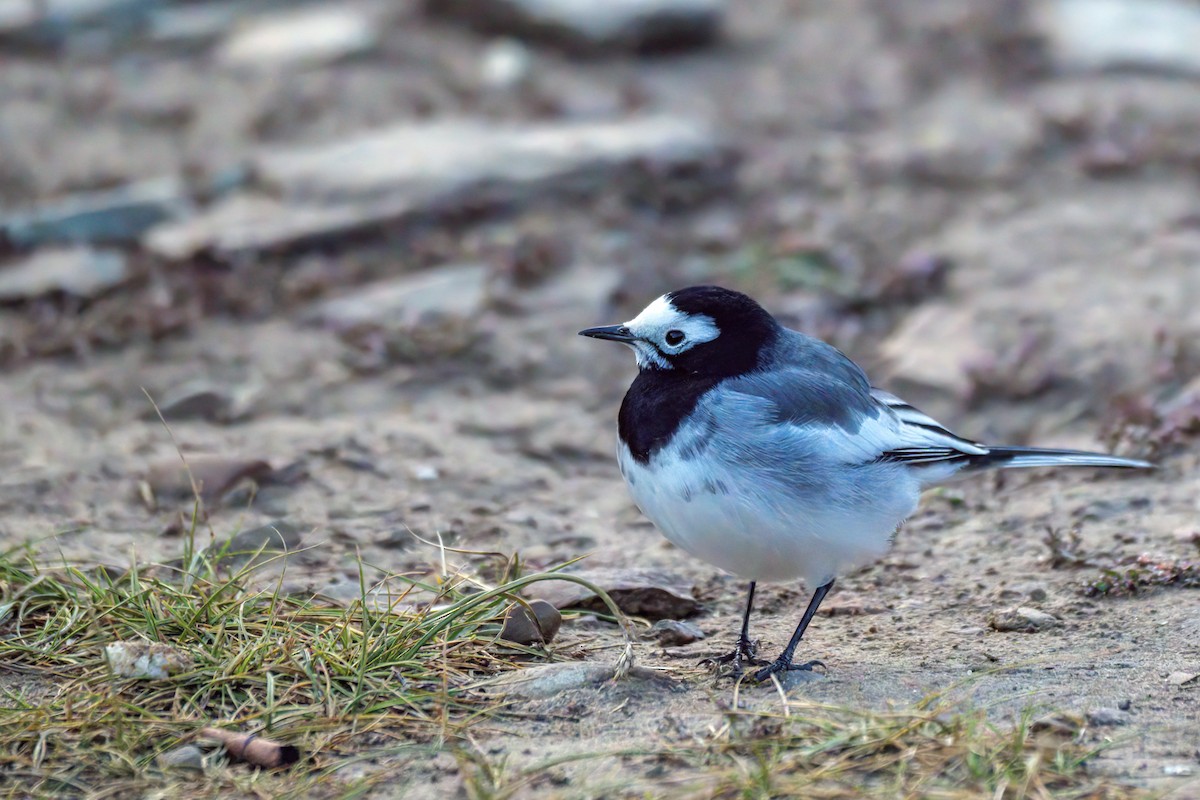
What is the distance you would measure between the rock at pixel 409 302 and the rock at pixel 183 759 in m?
3.77

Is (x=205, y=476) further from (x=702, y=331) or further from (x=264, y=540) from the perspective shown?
(x=702, y=331)

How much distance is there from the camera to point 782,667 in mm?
4156

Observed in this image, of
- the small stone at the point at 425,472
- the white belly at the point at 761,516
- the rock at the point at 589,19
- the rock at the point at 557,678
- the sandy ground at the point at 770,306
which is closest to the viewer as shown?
the rock at the point at 557,678

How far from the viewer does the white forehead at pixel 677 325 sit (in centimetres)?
445

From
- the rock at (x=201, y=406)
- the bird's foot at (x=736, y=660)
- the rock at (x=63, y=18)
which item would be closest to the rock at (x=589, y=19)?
the rock at (x=63, y=18)

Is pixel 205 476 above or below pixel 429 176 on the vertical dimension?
below

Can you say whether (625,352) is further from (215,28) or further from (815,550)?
(215,28)

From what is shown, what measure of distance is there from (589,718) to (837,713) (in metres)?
0.68

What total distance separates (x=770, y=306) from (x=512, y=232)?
1662mm

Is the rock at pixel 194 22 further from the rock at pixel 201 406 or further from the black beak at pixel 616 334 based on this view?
the black beak at pixel 616 334

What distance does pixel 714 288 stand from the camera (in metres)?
4.52

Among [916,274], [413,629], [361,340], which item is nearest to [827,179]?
[916,274]

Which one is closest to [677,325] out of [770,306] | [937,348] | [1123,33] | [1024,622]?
[1024,622]

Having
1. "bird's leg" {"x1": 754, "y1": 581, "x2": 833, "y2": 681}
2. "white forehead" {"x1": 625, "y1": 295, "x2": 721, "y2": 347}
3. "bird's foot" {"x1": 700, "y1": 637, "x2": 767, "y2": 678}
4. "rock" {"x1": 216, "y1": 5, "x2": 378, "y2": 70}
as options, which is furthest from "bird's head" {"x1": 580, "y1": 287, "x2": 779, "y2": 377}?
"rock" {"x1": 216, "y1": 5, "x2": 378, "y2": 70}
